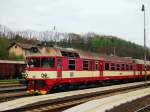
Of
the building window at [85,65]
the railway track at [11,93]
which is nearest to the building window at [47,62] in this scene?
the railway track at [11,93]

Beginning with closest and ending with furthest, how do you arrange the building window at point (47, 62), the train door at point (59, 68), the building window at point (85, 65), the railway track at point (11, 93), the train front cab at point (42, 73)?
the railway track at point (11, 93) < the train front cab at point (42, 73) < the building window at point (47, 62) < the train door at point (59, 68) < the building window at point (85, 65)

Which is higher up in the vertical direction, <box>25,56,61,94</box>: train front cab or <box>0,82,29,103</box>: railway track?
<box>25,56,61,94</box>: train front cab

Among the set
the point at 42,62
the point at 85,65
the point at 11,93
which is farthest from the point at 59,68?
the point at 85,65

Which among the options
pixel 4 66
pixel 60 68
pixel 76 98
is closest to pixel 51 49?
pixel 60 68

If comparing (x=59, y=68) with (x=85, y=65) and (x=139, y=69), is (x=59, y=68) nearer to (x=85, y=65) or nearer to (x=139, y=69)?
(x=85, y=65)

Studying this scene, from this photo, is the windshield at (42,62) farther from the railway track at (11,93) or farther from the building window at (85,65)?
the building window at (85,65)

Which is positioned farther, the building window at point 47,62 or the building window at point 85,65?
the building window at point 85,65

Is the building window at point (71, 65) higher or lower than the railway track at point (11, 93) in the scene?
higher

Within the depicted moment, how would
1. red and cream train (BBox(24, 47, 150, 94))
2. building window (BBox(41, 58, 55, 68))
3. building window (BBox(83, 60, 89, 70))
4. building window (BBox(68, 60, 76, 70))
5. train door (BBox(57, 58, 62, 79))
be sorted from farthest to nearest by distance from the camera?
building window (BBox(83, 60, 89, 70)) < building window (BBox(68, 60, 76, 70)) < train door (BBox(57, 58, 62, 79)) < building window (BBox(41, 58, 55, 68)) < red and cream train (BBox(24, 47, 150, 94))

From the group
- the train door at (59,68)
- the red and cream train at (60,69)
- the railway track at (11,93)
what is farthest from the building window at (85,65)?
the railway track at (11,93)

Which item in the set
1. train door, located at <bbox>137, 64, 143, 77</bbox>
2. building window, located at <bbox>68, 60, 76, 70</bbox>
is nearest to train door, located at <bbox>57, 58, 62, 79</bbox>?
building window, located at <bbox>68, 60, 76, 70</bbox>

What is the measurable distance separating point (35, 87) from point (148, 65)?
28.3 meters

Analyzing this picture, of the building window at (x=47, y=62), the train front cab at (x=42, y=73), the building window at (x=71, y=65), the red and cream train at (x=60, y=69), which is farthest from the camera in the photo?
the building window at (x=71, y=65)

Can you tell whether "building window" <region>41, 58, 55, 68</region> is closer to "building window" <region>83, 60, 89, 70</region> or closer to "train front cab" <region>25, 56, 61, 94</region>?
"train front cab" <region>25, 56, 61, 94</region>
